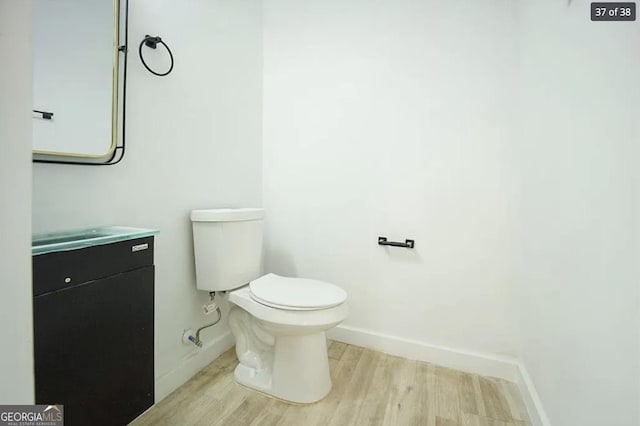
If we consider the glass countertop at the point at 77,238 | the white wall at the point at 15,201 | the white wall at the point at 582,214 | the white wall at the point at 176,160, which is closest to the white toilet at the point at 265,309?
the white wall at the point at 176,160

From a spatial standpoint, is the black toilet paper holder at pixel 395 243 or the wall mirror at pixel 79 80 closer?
the wall mirror at pixel 79 80

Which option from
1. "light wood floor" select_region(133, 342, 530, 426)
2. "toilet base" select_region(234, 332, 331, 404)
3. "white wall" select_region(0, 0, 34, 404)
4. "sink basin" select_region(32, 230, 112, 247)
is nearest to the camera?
"white wall" select_region(0, 0, 34, 404)

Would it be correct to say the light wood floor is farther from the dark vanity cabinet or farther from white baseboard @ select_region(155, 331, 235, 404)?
the dark vanity cabinet

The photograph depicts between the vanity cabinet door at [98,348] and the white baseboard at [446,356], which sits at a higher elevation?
the vanity cabinet door at [98,348]

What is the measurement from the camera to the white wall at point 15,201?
0.39 metres

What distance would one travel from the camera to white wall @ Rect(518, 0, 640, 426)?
2.29 ft

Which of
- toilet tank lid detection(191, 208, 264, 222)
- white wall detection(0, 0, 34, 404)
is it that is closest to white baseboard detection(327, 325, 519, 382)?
toilet tank lid detection(191, 208, 264, 222)

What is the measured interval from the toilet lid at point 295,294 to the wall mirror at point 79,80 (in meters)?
0.79

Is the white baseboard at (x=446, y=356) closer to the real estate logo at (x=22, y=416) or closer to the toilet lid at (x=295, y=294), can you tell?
the toilet lid at (x=295, y=294)

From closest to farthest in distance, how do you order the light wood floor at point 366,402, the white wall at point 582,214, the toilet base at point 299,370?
the white wall at point 582,214
the light wood floor at point 366,402
the toilet base at point 299,370

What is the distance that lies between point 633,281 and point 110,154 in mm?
1571

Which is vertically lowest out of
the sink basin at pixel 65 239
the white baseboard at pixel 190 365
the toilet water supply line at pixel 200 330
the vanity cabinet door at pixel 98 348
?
the white baseboard at pixel 190 365

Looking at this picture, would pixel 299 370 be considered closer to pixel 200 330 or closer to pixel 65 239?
pixel 200 330

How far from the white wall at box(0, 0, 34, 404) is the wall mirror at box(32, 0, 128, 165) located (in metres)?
0.66
